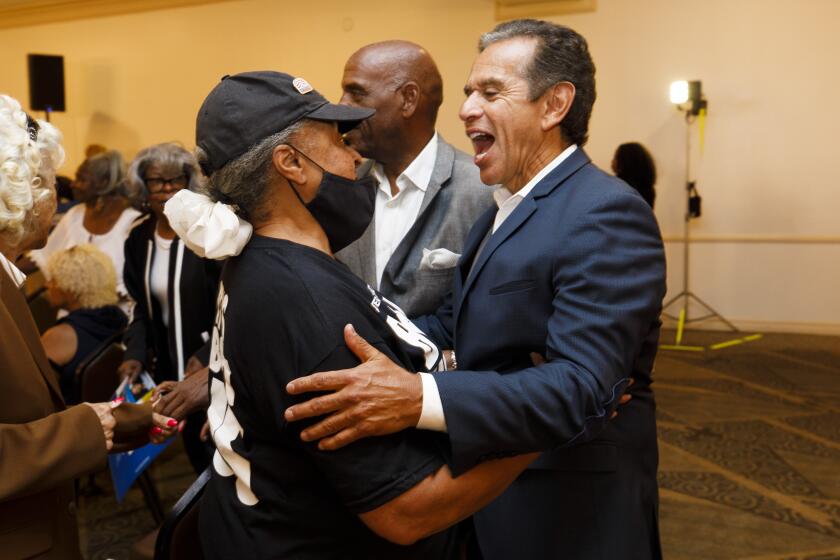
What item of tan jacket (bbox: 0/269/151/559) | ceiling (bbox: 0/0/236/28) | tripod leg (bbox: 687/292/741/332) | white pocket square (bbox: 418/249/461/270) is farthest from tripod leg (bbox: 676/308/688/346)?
ceiling (bbox: 0/0/236/28)

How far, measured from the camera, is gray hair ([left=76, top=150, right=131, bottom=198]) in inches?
200

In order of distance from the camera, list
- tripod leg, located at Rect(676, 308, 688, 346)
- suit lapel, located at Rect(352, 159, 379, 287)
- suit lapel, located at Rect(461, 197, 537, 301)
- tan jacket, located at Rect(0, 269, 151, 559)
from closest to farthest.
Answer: tan jacket, located at Rect(0, 269, 151, 559) < suit lapel, located at Rect(461, 197, 537, 301) < suit lapel, located at Rect(352, 159, 379, 287) < tripod leg, located at Rect(676, 308, 688, 346)

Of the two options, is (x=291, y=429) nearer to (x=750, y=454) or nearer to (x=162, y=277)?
(x=162, y=277)

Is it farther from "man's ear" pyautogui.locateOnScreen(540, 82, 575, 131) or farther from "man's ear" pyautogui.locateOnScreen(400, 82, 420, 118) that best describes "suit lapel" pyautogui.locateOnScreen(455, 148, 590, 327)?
"man's ear" pyautogui.locateOnScreen(400, 82, 420, 118)

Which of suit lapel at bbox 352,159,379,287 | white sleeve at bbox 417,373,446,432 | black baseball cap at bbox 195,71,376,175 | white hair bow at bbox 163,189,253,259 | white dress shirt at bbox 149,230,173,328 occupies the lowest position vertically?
white dress shirt at bbox 149,230,173,328

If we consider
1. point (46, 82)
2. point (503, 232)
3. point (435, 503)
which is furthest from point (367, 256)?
point (46, 82)

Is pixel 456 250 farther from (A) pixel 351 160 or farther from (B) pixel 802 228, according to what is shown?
(B) pixel 802 228

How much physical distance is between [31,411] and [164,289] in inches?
69.2

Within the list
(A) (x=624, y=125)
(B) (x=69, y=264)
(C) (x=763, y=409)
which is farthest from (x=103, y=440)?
(A) (x=624, y=125)

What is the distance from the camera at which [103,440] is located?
1596 mm

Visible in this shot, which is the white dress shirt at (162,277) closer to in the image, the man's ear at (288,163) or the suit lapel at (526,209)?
the suit lapel at (526,209)

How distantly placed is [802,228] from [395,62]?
6.77 meters

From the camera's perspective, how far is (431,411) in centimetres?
124

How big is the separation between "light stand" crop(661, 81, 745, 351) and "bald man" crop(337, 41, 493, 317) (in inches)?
222
